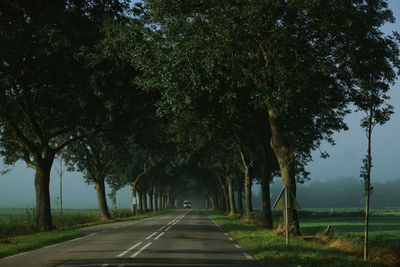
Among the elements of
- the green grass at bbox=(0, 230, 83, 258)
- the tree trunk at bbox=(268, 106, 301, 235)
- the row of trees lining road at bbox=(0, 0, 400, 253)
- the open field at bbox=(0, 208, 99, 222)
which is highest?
the row of trees lining road at bbox=(0, 0, 400, 253)

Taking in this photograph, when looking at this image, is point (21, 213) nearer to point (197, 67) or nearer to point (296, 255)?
point (197, 67)

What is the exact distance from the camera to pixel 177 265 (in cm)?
962

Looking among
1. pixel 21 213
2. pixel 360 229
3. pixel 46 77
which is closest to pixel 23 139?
pixel 46 77

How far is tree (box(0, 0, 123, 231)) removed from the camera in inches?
343

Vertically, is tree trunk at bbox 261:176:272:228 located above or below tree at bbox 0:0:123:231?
below

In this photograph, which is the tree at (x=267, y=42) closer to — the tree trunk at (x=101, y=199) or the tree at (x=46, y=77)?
the tree at (x=46, y=77)

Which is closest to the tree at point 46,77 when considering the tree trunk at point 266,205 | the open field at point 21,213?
the open field at point 21,213

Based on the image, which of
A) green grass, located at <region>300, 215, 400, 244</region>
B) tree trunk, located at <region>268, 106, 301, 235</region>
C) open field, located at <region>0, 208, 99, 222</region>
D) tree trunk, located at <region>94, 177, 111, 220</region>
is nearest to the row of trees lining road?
tree trunk, located at <region>268, 106, 301, 235</region>

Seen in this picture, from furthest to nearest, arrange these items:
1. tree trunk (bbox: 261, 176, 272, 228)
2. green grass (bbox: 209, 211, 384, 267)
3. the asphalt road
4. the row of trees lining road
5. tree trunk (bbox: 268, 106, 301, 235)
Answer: tree trunk (bbox: 261, 176, 272, 228), tree trunk (bbox: 268, 106, 301, 235), the row of trees lining road, the asphalt road, green grass (bbox: 209, 211, 384, 267)

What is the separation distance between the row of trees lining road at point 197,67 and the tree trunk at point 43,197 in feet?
0.21

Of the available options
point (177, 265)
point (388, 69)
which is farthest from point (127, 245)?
point (388, 69)

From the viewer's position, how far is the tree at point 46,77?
8711 mm

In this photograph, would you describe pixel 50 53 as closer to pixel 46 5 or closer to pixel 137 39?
pixel 137 39

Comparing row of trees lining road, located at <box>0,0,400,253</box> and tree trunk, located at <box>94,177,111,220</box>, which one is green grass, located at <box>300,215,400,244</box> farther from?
tree trunk, located at <box>94,177,111,220</box>
